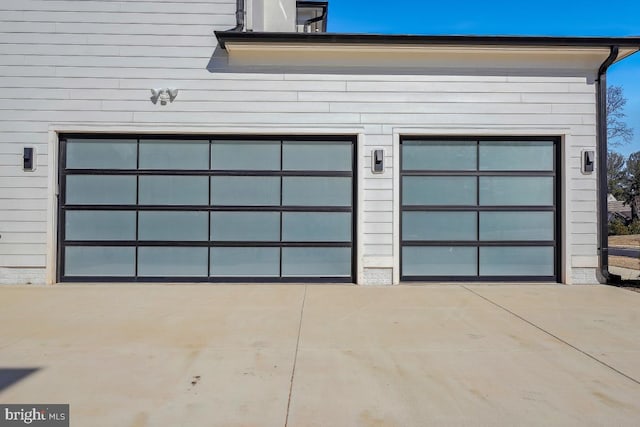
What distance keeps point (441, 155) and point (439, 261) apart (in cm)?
177

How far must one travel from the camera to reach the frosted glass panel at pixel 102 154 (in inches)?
262

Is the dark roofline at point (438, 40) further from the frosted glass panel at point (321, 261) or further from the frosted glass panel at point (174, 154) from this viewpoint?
the frosted glass panel at point (321, 261)

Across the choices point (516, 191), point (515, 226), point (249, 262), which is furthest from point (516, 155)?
point (249, 262)

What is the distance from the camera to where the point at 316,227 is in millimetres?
6734

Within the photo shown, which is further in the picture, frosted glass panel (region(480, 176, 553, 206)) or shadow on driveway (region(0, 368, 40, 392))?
frosted glass panel (region(480, 176, 553, 206))

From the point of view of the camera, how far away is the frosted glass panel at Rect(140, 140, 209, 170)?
264 inches

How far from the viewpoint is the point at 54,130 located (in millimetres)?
6477

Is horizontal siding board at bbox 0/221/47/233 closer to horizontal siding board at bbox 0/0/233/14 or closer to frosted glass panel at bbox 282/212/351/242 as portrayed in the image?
Result: horizontal siding board at bbox 0/0/233/14

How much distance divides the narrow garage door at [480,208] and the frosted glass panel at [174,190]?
3348 millimetres

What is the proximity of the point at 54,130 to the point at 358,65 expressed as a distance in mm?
4989

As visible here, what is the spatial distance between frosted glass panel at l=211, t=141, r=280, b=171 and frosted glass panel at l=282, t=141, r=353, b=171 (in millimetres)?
167

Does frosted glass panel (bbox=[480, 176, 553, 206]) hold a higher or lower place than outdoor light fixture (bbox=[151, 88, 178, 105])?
lower

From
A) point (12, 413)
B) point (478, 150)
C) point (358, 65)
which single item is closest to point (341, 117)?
point (358, 65)
